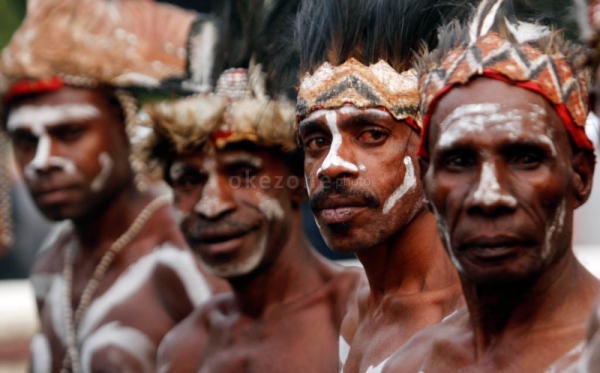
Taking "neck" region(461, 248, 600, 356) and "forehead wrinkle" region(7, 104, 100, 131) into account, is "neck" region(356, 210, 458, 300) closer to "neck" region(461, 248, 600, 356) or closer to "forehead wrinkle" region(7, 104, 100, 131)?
"neck" region(461, 248, 600, 356)

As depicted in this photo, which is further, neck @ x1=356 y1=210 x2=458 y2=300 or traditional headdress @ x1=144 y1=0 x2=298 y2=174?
traditional headdress @ x1=144 y1=0 x2=298 y2=174

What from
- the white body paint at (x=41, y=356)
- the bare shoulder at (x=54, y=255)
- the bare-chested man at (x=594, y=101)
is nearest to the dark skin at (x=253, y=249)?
the white body paint at (x=41, y=356)

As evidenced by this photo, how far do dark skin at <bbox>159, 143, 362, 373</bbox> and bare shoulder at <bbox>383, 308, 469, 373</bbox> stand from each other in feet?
5.45

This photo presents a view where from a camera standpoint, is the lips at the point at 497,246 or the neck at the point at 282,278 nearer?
the lips at the point at 497,246

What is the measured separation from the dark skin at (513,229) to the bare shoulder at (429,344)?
55mm

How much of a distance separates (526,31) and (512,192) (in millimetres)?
593

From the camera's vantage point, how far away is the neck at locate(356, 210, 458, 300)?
4.32 m

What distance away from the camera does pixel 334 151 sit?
4.31m

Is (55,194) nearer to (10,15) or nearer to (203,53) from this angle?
(203,53)

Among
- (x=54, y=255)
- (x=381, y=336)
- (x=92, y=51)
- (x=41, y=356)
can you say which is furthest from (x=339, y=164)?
(x=54, y=255)

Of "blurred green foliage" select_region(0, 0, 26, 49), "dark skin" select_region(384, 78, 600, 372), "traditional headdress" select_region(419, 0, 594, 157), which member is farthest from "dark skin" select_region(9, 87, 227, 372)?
"dark skin" select_region(384, 78, 600, 372)

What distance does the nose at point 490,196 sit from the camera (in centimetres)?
315

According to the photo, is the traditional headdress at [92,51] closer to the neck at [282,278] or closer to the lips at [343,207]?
the neck at [282,278]

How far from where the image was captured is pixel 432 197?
3395 mm
